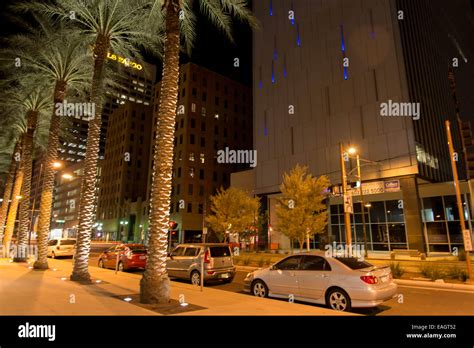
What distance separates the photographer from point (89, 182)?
13820mm

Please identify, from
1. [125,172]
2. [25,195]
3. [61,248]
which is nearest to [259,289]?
[25,195]

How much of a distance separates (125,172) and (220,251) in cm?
7881

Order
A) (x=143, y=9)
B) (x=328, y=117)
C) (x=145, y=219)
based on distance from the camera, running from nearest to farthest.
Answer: (x=143, y=9) → (x=328, y=117) → (x=145, y=219)

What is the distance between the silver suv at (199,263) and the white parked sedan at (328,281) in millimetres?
3372

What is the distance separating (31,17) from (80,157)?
532 ft

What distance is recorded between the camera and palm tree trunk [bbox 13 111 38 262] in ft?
67.9

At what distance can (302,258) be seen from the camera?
9.89 m

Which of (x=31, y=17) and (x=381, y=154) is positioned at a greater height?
(x=31, y=17)

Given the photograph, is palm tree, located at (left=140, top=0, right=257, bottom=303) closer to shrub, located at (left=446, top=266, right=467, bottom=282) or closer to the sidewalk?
the sidewalk

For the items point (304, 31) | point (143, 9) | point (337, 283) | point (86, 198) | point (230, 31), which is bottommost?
point (337, 283)

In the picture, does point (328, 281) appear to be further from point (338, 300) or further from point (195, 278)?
point (195, 278)

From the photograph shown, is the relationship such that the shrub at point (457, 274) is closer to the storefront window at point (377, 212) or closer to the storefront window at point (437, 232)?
the storefront window at point (437, 232)
